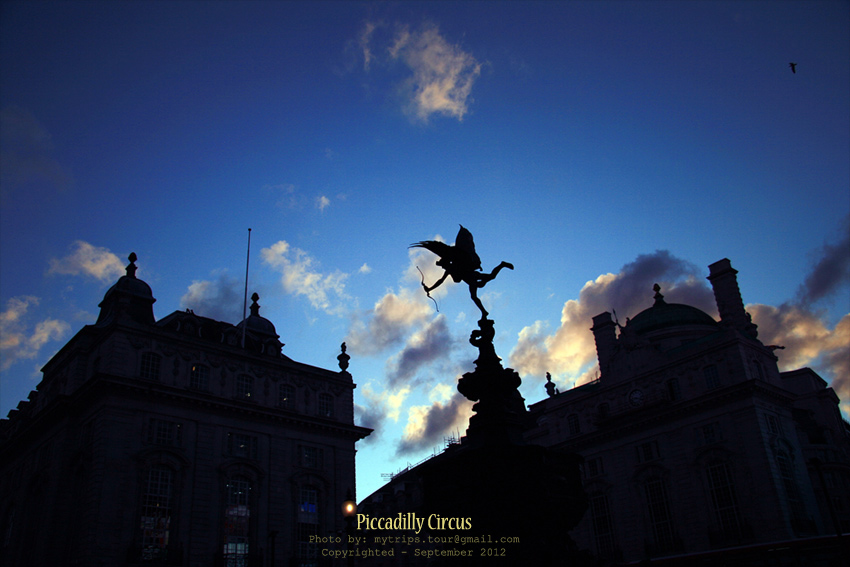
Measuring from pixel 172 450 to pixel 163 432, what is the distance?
1494 mm

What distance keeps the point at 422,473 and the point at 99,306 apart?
4580 centimetres

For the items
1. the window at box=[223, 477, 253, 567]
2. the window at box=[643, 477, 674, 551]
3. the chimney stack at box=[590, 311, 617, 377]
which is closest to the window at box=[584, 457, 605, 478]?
the window at box=[643, 477, 674, 551]

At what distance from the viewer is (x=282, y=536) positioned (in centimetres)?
4350

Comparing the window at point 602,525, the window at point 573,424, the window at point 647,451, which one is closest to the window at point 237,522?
the window at point 602,525

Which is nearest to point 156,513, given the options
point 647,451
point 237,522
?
point 237,522

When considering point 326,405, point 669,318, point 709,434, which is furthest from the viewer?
point 669,318

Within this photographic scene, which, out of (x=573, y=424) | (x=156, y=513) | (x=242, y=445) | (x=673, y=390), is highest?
(x=673, y=390)

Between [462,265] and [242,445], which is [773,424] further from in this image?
[462,265]

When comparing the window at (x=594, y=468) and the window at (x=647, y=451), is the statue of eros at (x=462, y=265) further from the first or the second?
the window at (x=594, y=468)

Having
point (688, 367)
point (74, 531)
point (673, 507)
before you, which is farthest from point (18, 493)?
point (688, 367)

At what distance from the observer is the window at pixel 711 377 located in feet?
164

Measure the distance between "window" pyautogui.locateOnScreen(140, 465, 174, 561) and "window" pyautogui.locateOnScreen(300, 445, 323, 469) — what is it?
34.1ft

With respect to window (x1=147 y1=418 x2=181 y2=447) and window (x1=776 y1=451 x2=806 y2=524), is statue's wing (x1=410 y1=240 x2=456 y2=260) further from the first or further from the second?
window (x1=776 y1=451 x2=806 y2=524)

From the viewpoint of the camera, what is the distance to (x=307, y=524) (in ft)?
149
